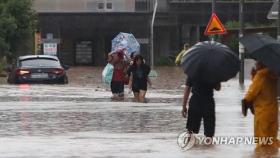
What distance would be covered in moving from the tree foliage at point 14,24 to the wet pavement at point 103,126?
963 inches

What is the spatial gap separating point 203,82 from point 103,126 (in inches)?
165

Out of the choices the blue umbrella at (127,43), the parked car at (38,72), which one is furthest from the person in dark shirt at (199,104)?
the blue umbrella at (127,43)

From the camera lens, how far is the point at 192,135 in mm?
14664

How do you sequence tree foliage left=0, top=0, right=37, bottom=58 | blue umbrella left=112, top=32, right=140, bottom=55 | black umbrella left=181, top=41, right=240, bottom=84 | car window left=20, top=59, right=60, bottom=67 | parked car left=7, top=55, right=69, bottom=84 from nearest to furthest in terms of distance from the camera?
black umbrella left=181, top=41, right=240, bottom=84
parked car left=7, top=55, right=69, bottom=84
car window left=20, top=59, right=60, bottom=67
blue umbrella left=112, top=32, right=140, bottom=55
tree foliage left=0, top=0, right=37, bottom=58

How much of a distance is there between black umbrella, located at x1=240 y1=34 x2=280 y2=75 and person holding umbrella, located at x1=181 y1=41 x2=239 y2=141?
1.67 ft

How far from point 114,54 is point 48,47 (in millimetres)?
28084

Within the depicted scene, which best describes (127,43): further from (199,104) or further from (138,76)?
(199,104)

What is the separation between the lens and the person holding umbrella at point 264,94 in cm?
1398

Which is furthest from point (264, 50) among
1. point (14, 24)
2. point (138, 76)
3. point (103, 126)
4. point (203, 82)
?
point (14, 24)

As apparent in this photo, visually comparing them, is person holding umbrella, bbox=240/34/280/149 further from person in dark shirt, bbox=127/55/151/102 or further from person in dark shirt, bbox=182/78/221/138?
person in dark shirt, bbox=127/55/151/102

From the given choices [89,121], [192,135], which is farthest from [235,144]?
[89,121]

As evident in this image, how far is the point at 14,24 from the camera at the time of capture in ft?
176

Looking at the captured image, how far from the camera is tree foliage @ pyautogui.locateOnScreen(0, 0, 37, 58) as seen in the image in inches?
2126

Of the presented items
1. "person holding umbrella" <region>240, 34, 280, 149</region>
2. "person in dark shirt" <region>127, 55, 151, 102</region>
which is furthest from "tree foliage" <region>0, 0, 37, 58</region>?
"person holding umbrella" <region>240, 34, 280, 149</region>
